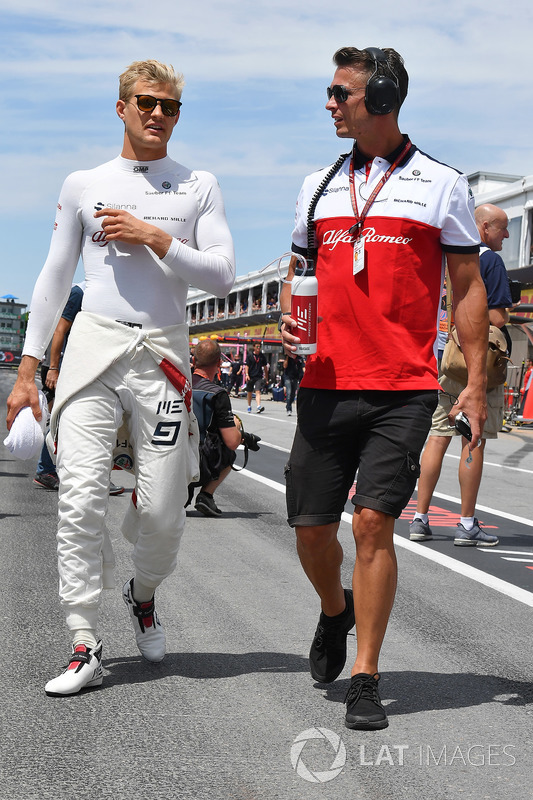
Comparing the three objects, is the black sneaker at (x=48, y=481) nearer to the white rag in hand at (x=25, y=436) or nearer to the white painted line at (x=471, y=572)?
the white painted line at (x=471, y=572)

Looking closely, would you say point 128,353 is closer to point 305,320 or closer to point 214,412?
point 305,320

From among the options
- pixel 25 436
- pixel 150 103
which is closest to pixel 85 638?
pixel 25 436

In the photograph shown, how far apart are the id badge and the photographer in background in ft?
13.6

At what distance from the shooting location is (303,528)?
3773 millimetres

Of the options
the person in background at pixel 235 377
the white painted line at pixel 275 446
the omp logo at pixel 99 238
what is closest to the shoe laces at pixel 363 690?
the omp logo at pixel 99 238

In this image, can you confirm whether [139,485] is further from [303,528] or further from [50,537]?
[50,537]

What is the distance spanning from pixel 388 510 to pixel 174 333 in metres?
1.02

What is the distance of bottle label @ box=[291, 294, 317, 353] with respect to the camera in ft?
12.1

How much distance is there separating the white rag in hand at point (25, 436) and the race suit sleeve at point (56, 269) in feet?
0.75

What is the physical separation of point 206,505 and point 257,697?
4.61 metres

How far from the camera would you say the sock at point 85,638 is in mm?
3725

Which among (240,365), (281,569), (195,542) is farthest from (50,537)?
(240,365)

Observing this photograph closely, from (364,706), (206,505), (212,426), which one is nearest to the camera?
(364,706)

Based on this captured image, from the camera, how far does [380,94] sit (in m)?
3.71
